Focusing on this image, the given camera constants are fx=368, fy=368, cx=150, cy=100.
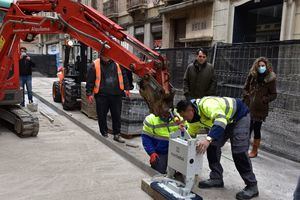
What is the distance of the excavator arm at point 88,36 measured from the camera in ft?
14.1

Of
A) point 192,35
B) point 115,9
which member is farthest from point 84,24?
point 115,9

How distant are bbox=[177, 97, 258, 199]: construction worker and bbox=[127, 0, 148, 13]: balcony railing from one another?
1566 cm

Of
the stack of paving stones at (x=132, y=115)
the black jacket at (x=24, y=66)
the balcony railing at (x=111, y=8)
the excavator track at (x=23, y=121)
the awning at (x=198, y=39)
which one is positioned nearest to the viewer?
the stack of paving stones at (x=132, y=115)

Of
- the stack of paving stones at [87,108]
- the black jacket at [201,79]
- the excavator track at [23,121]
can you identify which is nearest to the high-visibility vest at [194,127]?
the black jacket at [201,79]

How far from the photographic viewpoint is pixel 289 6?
9.76 metres

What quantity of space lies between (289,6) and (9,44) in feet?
23.3

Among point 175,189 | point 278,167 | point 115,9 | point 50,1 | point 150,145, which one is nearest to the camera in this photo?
point 175,189

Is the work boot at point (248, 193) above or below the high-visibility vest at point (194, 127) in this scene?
below

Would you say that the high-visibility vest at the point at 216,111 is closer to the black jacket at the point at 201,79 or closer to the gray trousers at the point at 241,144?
the gray trousers at the point at 241,144

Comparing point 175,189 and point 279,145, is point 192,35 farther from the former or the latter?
point 175,189

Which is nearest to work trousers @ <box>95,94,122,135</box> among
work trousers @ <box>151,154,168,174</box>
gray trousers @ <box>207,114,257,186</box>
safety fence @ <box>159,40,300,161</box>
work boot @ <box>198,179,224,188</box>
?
safety fence @ <box>159,40,300,161</box>

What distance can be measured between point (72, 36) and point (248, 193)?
3.43m

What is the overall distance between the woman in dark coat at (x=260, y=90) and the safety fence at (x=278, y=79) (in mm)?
474

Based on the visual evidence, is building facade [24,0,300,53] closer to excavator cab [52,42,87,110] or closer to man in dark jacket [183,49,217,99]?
man in dark jacket [183,49,217,99]
